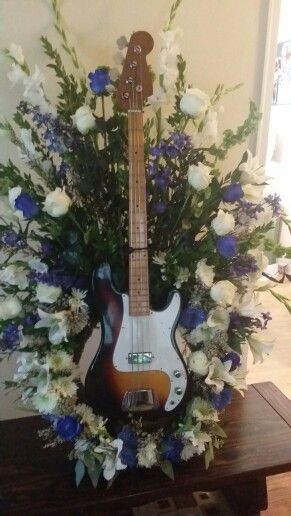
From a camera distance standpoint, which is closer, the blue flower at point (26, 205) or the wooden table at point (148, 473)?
the blue flower at point (26, 205)

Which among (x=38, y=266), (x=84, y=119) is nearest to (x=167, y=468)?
(x=38, y=266)

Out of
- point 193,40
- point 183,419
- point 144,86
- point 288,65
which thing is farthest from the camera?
point 288,65

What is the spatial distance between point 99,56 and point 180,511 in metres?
1.24

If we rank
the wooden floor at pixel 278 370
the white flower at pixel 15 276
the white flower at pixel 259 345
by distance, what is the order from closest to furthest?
the white flower at pixel 15 276 < the white flower at pixel 259 345 < the wooden floor at pixel 278 370

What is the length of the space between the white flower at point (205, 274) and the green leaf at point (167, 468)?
40cm

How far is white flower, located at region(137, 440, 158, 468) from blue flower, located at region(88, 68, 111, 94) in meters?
0.72

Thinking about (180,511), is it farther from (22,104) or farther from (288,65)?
(288,65)

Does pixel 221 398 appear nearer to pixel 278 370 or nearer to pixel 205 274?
pixel 205 274

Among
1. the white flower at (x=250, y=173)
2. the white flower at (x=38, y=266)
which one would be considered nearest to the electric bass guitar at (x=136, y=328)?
the white flower at (x=38, y=266)

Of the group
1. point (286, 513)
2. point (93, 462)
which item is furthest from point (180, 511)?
point (93, 462)

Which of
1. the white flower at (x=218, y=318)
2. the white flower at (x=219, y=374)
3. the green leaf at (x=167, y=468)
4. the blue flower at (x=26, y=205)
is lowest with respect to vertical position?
the green leaf at (x=167, y=468)

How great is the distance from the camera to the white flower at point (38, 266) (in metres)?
0.82

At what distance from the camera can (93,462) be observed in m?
0.85

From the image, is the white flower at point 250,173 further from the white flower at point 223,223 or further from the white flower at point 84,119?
the white flower at point 84,119
